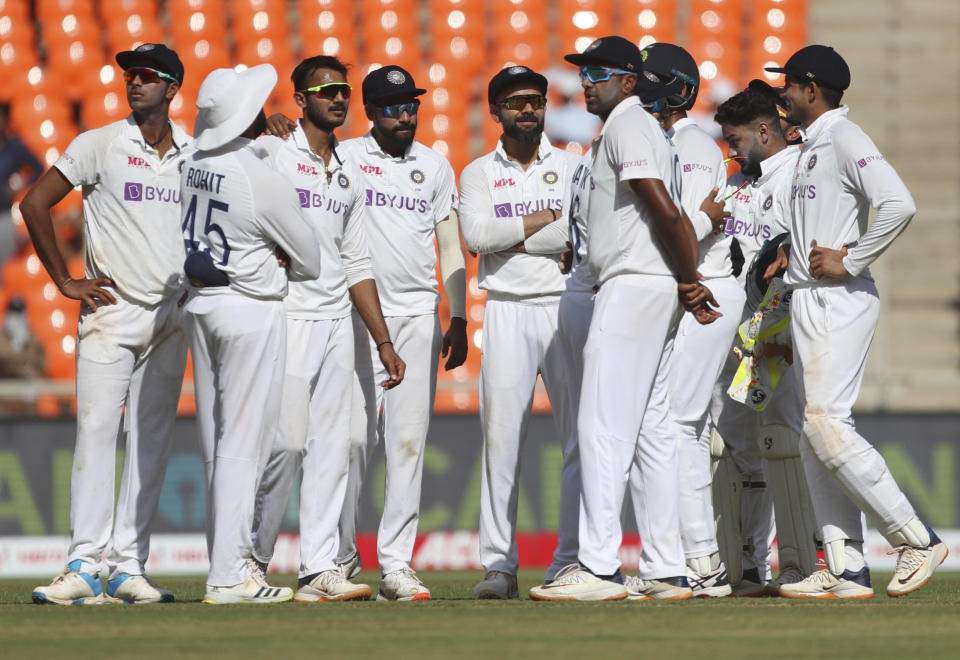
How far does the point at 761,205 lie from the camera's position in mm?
7461

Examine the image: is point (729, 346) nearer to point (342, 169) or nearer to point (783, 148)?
point (783, 148)

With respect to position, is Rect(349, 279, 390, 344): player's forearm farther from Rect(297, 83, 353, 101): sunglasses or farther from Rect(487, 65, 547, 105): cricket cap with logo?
Rect(487, 65, 547, 105): cricket cap with logo

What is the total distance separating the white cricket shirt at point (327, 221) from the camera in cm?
663

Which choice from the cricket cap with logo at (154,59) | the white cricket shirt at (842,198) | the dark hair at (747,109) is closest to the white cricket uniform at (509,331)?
the dark hair at (747,109)

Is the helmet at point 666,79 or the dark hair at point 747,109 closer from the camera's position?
the helmet at point 666,79

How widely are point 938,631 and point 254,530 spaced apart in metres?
3.08

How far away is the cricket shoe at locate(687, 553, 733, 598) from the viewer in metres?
6.52

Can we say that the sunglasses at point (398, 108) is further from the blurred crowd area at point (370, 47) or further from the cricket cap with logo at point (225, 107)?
the blurred crowd area at point (370, 47)

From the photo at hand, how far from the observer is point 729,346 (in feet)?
22.2

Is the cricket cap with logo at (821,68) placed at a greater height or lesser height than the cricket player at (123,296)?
greater

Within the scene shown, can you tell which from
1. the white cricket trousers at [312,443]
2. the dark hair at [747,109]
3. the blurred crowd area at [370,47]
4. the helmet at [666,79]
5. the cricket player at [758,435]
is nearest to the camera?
the white cricket trousers at [312,443]

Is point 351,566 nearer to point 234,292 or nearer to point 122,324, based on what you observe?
point 122,324

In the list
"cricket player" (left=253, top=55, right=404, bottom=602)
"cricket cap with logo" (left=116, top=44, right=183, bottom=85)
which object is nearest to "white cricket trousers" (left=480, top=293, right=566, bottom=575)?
"cricket player" (left=253, top=55, right=404, bottom=602)

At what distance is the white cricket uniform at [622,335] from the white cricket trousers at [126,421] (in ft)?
6.24
